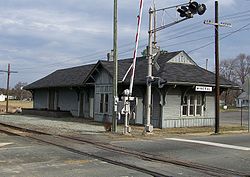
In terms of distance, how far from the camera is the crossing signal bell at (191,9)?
15836 millimetres

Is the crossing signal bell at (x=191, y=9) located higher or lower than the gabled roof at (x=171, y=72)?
higher

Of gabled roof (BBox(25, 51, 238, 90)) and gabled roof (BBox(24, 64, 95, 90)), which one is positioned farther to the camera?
gabled roof (BBox(24, 64, 95, 90))

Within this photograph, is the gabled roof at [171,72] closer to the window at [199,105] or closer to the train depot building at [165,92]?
the train depot building at [165,92]

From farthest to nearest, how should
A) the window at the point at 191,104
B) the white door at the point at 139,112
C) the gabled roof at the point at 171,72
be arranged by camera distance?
the window at the point at 191,104 → the white door at the point at 139,112 → the gabled roof at the point at 171,72

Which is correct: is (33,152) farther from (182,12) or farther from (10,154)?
(182,12)

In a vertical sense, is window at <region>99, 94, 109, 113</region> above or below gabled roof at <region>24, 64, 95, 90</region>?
below

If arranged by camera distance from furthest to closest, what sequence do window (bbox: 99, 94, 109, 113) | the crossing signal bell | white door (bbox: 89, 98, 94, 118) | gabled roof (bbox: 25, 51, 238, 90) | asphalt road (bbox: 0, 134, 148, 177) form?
white door (bbox: 89, 98, 94, 118) < window (bbox: 99, 94, 109, 113) < gabled roof (bbox: 25, 51, 238, 90) < the crossing signal bell < asphalt road (bbox: 0, 134, 148, 177)

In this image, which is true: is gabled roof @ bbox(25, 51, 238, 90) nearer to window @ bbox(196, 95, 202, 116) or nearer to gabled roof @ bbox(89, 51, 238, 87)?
gabled roof @ bbox(89, 51, 238, 87)

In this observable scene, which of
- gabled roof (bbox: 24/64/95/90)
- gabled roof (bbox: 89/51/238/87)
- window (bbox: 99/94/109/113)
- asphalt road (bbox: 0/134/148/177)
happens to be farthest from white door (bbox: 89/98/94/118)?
asphalt road (bbox: 0/134/148/177)

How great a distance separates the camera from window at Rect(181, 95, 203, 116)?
85.8ft

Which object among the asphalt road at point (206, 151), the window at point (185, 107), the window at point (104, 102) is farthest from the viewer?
the window at point (104, 102)

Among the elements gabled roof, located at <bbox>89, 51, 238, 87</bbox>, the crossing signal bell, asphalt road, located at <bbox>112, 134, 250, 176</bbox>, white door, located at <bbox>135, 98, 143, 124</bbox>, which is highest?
the crossing signal bell

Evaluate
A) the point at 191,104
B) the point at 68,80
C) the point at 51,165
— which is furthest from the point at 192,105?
the point at 51,165

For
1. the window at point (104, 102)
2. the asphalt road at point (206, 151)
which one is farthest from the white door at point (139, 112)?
the asphalt road at point (206, 151)
